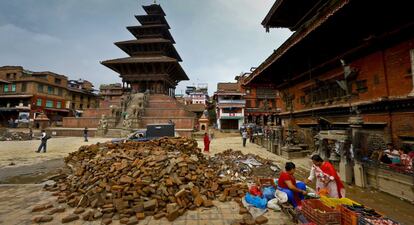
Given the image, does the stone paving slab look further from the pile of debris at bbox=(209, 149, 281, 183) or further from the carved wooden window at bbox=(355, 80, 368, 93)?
the carved wooden window at bbox=(355, 80, 368, 93)

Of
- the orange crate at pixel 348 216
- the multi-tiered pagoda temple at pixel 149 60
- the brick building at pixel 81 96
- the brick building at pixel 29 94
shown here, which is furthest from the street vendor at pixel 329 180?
the brick building at pixel 81 96

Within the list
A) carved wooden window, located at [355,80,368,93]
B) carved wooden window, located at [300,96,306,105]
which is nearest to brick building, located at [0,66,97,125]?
carved wooden window, located at [300,96,306,105]

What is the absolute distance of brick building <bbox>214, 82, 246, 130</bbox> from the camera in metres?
36.8

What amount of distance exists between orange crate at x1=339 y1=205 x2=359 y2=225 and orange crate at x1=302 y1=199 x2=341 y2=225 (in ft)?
0.19

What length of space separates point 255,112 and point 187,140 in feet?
98.8

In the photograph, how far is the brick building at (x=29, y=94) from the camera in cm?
3756

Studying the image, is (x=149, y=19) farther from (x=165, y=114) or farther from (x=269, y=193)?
(x=269, y=193)

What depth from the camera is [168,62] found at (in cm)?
2967

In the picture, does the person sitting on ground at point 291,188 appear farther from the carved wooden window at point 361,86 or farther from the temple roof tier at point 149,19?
the temple roof tier at point 149,19

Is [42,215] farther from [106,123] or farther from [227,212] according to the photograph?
[106,123]

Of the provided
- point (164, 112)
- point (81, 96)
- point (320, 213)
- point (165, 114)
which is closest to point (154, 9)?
point (164, 112)

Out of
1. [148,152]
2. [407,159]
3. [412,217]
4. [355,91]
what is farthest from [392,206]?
[148,152]

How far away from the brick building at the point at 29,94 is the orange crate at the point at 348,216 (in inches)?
1908

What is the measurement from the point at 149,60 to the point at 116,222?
29.0m
